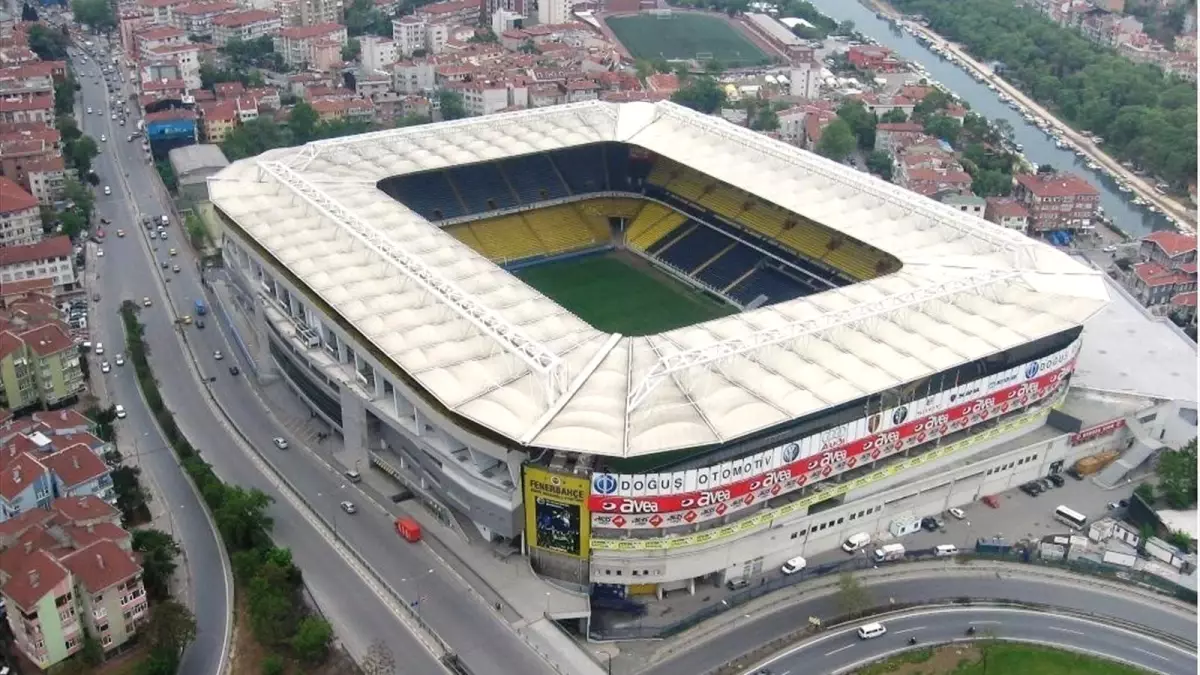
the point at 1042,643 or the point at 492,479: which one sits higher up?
the point at 492,479

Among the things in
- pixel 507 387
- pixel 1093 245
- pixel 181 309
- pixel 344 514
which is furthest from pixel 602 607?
pixel 1093 245

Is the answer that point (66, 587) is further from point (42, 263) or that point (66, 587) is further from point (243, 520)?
point (42, 263)

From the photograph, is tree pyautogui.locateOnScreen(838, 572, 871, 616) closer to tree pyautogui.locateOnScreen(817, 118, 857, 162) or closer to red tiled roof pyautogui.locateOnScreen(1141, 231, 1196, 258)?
red tiled roof pyautogui.locateOnScreen(1141, 231, 1196, 258)

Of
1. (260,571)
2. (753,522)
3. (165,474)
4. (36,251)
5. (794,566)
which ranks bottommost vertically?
(794,566)

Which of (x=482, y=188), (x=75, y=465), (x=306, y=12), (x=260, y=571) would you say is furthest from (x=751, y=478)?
(x=306, y=12)

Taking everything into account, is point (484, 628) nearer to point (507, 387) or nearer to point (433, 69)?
point (507, 387)

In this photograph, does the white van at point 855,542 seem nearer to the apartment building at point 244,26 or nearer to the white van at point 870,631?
the white van at point 870,631

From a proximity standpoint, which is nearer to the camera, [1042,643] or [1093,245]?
[1042,643]
